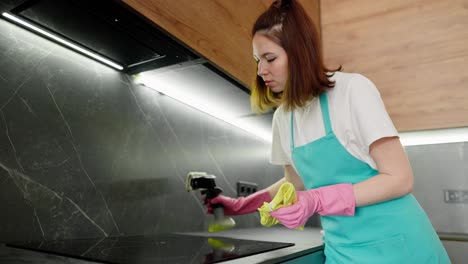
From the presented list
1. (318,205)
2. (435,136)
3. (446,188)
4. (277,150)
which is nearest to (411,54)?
(435,136)

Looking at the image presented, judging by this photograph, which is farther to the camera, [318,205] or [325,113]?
[325,113]

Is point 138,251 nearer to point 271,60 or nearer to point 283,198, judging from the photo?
point 283,198

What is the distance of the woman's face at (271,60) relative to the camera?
943mm

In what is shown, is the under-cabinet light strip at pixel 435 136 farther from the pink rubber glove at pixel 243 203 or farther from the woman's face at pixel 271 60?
the woman's face at pixel 271 60

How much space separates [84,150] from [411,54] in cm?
157

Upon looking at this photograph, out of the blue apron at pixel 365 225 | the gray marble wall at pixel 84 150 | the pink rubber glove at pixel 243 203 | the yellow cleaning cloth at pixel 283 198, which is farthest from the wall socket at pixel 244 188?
the yellow cleaning cloth at pixel 283 198

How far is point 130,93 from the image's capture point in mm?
1213

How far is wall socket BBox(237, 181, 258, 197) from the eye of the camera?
1.71 metres

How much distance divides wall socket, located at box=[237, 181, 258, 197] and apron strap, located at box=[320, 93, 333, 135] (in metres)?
0.85

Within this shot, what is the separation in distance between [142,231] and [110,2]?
0.76 metres

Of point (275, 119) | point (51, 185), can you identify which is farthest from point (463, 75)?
point (51, 185)

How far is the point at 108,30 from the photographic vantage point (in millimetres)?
902

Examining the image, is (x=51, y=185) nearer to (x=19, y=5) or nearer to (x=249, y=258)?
(x=19, y=5)

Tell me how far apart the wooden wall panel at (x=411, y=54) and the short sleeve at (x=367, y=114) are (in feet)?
3.04
